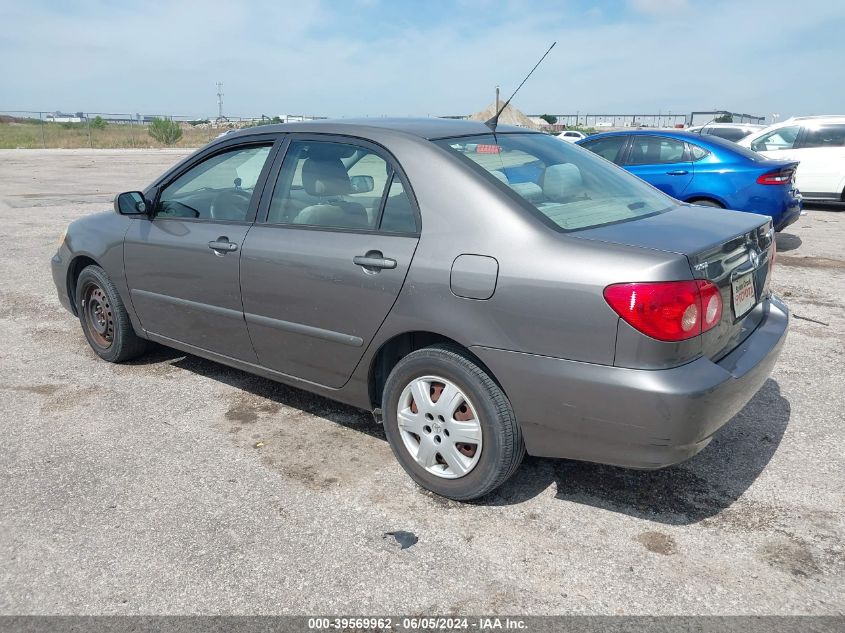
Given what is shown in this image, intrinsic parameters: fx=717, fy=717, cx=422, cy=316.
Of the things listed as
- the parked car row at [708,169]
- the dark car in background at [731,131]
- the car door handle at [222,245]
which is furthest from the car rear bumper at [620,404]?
the dark car in background at [731,131]

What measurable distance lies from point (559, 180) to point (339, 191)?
3.56ft

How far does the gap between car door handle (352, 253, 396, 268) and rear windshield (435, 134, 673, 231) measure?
0.57 metres

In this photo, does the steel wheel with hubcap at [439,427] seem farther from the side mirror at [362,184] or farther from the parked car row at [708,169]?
the parked car row at [708,169]

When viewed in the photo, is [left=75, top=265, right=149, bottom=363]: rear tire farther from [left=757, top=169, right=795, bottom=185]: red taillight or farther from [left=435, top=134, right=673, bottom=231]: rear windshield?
[left=757, top=169, right=795, bottom=185]: red taillight

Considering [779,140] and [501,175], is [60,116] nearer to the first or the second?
[779,140]

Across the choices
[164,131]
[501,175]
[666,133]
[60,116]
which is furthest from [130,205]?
[60,116]

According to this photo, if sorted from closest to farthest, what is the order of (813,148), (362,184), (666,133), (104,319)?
(362,184), (104,319), (666,133), (813,148)

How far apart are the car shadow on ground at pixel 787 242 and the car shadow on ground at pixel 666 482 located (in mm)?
6286

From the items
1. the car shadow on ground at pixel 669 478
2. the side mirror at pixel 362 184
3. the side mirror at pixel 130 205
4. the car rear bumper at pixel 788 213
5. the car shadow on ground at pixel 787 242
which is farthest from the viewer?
the car shadow on ground at pixel 787 242

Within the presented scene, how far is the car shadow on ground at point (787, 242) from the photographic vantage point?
928 centimetres

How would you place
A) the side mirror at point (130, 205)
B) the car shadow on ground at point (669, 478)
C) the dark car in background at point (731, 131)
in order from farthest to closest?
Result: the dark car in background at point (731, 131) → the side mirror at point (130, 205) → the car shadow on ground at point (669, 478)

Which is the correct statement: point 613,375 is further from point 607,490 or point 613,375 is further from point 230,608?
point 230,608

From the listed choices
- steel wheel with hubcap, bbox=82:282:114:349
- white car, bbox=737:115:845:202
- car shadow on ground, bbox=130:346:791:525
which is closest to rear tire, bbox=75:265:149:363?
steel wheel with hubcap, bbox=82:282:114:349

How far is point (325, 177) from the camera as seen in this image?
12.0ft
